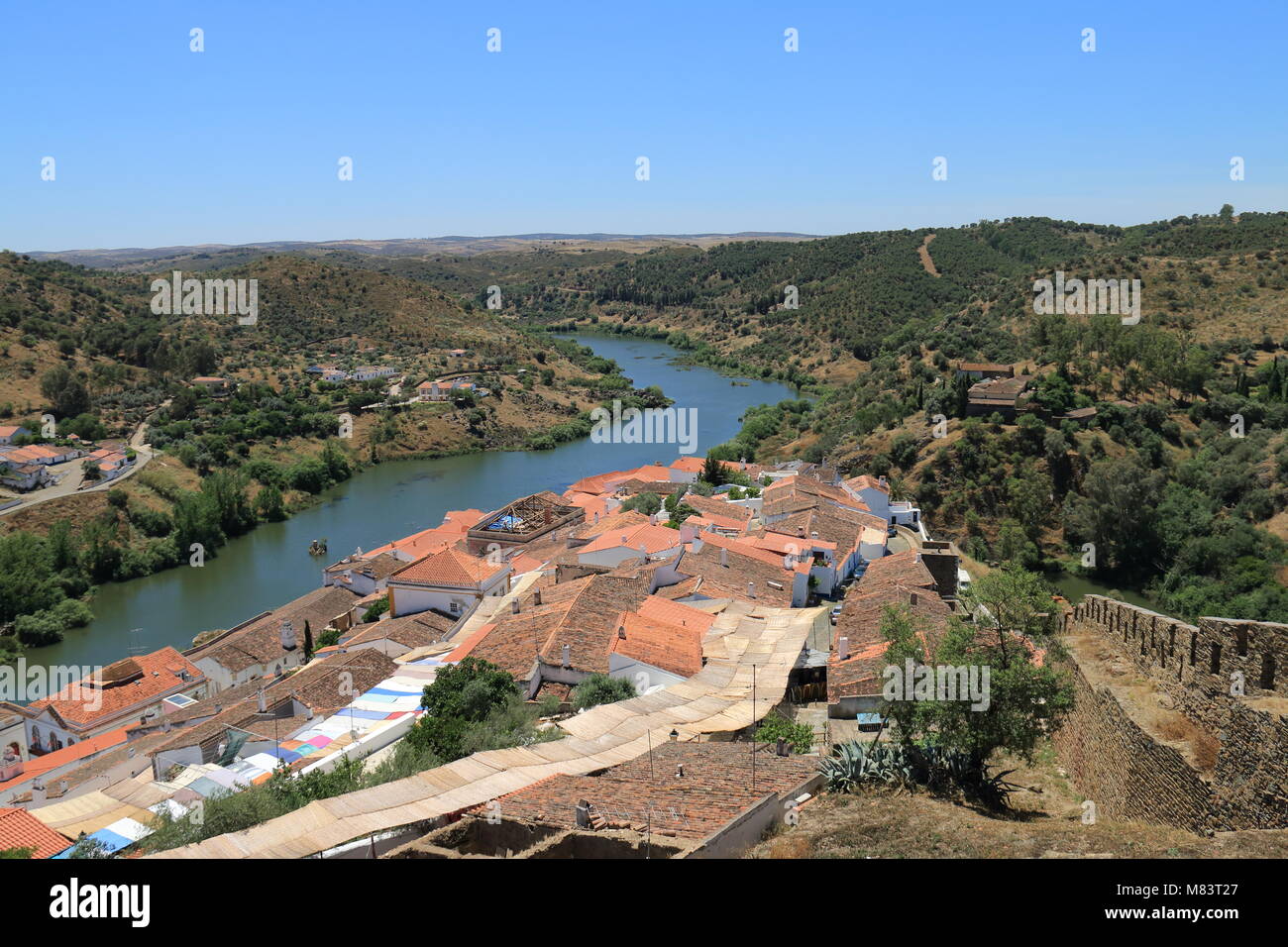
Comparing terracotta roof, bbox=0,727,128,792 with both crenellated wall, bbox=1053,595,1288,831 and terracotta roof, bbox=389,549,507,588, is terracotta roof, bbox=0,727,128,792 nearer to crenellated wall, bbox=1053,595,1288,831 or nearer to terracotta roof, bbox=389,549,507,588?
terracotta roof, bbox=389,549,507,588

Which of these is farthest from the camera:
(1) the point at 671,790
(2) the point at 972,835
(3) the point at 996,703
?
(3) the point at 996,703

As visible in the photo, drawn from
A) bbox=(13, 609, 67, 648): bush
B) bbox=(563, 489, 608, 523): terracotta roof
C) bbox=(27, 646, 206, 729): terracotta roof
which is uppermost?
bbox=(563, 489, 608, 523): terracotta roof

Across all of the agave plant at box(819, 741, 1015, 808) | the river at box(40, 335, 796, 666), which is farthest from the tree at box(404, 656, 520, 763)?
the river at box(40, 335, 796, 666)

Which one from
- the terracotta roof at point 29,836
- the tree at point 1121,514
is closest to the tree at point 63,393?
the terracotta roof at point 29,836

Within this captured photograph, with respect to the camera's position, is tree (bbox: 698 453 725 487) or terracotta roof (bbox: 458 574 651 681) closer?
terracotta roof (bbox: 458 574 651 681)

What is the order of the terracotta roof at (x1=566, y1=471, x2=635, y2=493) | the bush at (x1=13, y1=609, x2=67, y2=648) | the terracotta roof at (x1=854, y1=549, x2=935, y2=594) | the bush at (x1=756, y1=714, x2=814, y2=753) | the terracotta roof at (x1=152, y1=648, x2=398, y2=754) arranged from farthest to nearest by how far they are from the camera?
the terracotta roof at (x1=566, y1=471, x2=635, y2=493) → the bush at (x1=13, y1=609, x2=67, y2=648) → the terracotta roof at (x1=854, y1=549, x2=935, y2=594) → the terracotta roof at (x1=152, y1=648, x2=398, y2=754) → the bush at (x1=756, y1=714, x2=814, y2=753)

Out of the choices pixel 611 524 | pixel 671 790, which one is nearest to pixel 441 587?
pixel 611 524

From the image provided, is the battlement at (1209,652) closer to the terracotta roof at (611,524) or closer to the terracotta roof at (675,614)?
the terracotta roof at (675,614)

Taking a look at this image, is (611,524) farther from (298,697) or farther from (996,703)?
(996,703)
